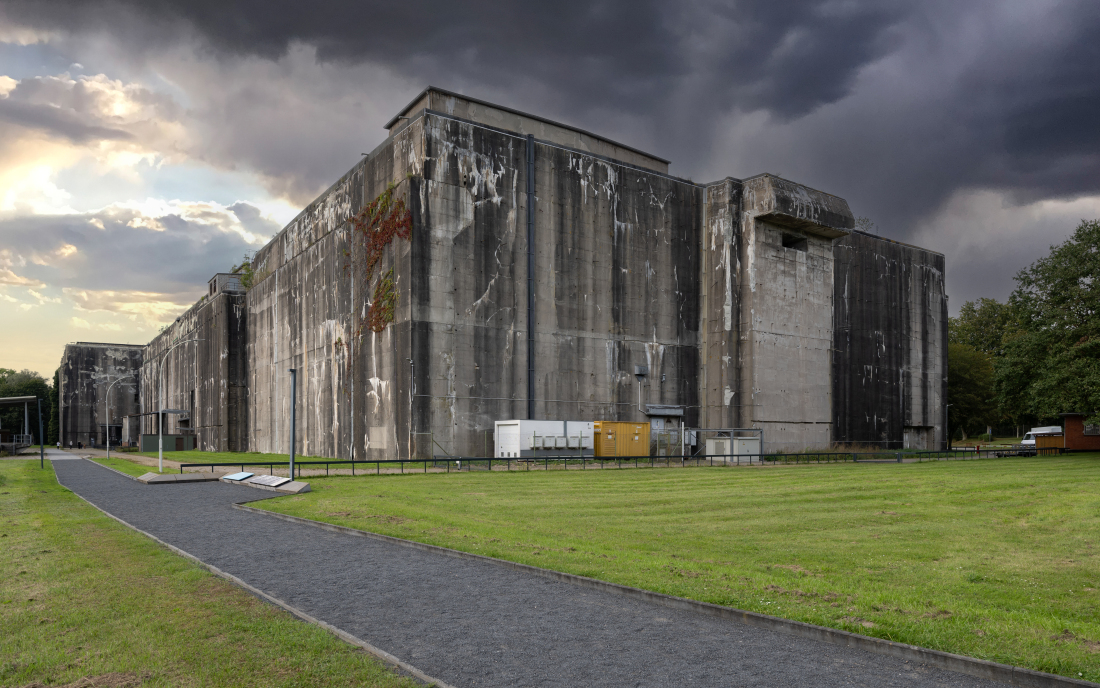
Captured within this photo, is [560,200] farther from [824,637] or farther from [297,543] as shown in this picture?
[824,637]

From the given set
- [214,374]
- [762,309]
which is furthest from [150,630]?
[214,374]

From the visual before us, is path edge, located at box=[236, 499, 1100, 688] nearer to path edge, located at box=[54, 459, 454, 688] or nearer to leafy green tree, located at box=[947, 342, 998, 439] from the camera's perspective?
path edge, located at box=[54, 459, 454, 688]

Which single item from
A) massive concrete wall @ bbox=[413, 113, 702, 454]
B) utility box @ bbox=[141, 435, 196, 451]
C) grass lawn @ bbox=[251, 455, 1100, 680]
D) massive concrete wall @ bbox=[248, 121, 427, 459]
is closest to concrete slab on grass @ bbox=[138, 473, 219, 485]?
grass lawn @ bbox=[251, 455, 1100, 680]

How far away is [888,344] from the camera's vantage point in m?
64.7

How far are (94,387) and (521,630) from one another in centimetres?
13676

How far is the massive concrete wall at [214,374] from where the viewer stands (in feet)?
241

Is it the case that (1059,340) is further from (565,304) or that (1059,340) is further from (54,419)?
(54,419)

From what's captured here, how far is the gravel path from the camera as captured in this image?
6633mm

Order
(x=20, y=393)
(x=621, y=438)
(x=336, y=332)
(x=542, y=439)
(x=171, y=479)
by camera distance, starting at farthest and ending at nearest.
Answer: (x=20, y=393)
(x=336, y=332)
(x=621, y=438)
(x=542, y=439)
(x=171, y=479)

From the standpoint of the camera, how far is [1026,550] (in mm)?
12859

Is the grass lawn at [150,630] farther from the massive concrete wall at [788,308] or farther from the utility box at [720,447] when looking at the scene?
the massive concrete wall at [788,308]

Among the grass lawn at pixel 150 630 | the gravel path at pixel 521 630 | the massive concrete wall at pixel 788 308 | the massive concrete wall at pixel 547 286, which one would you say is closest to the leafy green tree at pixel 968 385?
the massive concrete wall at pixel 788 308

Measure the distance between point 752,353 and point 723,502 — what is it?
1312 inches

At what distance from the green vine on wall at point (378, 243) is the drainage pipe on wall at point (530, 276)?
7.93m
